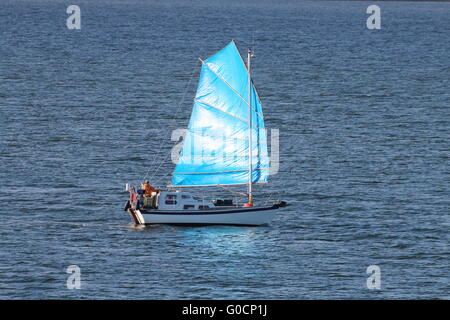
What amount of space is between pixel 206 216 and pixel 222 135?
7.25 metres

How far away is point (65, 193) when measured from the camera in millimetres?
93688

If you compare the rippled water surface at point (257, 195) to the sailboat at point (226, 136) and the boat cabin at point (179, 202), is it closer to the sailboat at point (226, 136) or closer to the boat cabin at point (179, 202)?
the boat cabin at point (179, 202)

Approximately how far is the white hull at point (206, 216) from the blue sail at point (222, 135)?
10.8 feet

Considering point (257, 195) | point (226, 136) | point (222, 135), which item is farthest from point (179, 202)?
point (257, 195)

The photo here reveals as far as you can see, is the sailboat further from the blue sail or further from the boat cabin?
the boat cabin

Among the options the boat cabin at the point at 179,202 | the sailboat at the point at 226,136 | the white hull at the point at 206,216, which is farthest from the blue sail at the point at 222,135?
the white hull at the point at 206,216

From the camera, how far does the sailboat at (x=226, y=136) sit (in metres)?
81.9

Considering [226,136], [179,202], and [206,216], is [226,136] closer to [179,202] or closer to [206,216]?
[179,202]

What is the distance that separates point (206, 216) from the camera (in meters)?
80.0

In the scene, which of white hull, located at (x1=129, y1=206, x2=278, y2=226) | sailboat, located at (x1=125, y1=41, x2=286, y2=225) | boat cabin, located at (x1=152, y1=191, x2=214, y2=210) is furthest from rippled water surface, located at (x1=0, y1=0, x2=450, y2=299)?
sailboat, located at (x1=125, y1=41, x2=286, y2=225)

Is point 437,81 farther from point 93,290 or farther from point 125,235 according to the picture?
point 93,290
